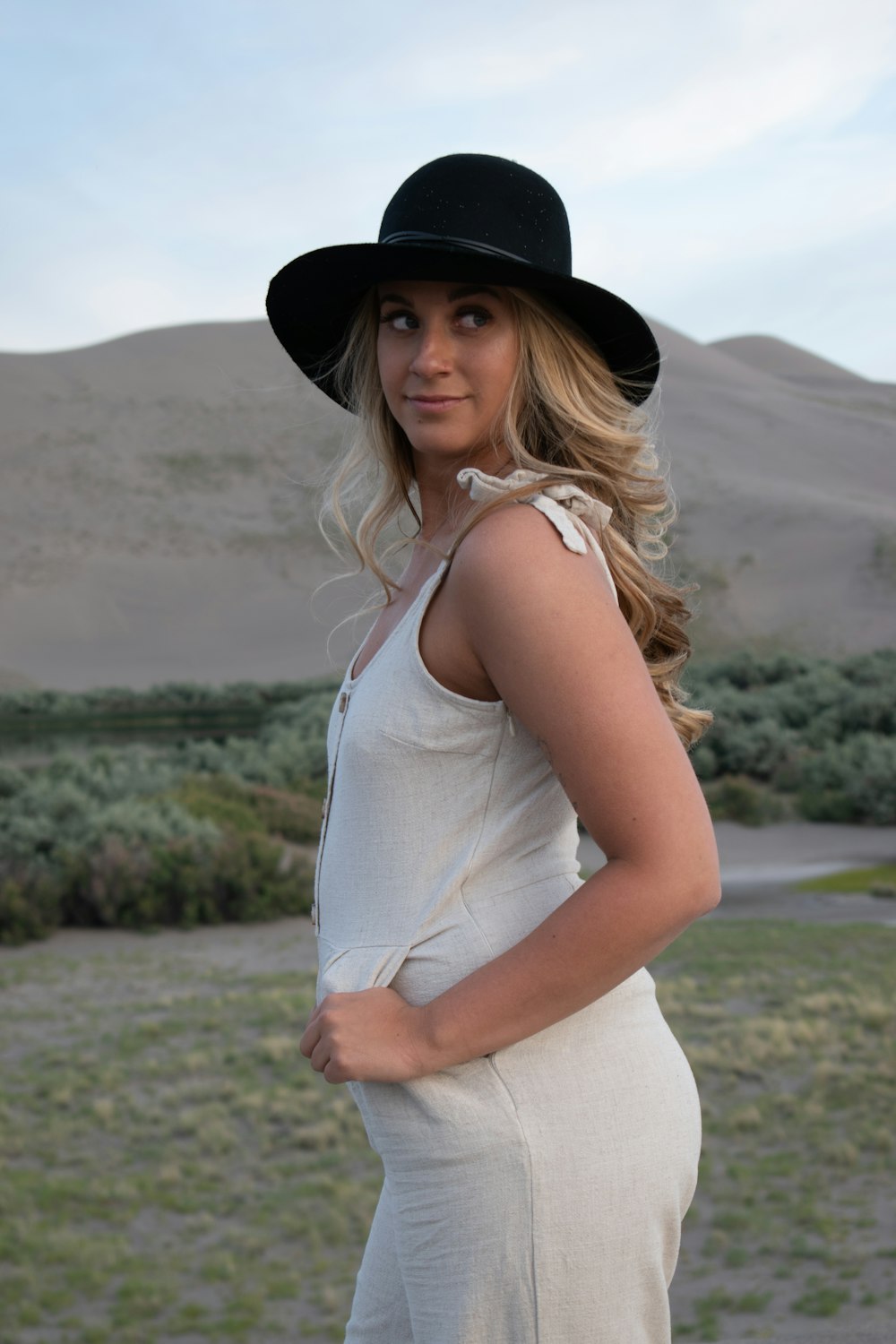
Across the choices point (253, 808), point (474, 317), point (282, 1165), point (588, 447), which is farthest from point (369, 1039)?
point (253, 808)

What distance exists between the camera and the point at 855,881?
38.0 ft

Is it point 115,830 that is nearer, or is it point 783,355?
point 115,830

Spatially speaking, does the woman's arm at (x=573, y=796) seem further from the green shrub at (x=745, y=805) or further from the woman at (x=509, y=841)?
the green shrub at (x=745, y=805)

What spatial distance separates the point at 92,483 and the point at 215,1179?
53.7 metres

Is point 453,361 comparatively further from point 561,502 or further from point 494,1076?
point 494,1076

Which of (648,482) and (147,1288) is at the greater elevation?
(648,482)

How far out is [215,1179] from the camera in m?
5.07

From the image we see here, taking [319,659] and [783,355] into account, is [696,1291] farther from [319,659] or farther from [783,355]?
[783,355]

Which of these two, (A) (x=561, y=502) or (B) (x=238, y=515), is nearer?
(A) (x=561, y=502)

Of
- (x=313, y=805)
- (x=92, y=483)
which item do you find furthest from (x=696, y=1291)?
(x=92, y=483)

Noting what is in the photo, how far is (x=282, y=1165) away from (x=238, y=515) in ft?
170

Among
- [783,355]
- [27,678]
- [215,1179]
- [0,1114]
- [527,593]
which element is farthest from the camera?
[783,355]

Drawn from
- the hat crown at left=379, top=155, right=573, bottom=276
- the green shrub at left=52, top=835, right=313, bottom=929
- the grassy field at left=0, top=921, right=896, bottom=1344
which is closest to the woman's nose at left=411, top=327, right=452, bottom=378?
the hat crown at left=379, top=155, right=573, bottom=276

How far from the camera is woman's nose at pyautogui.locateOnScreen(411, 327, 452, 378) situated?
1.49m
